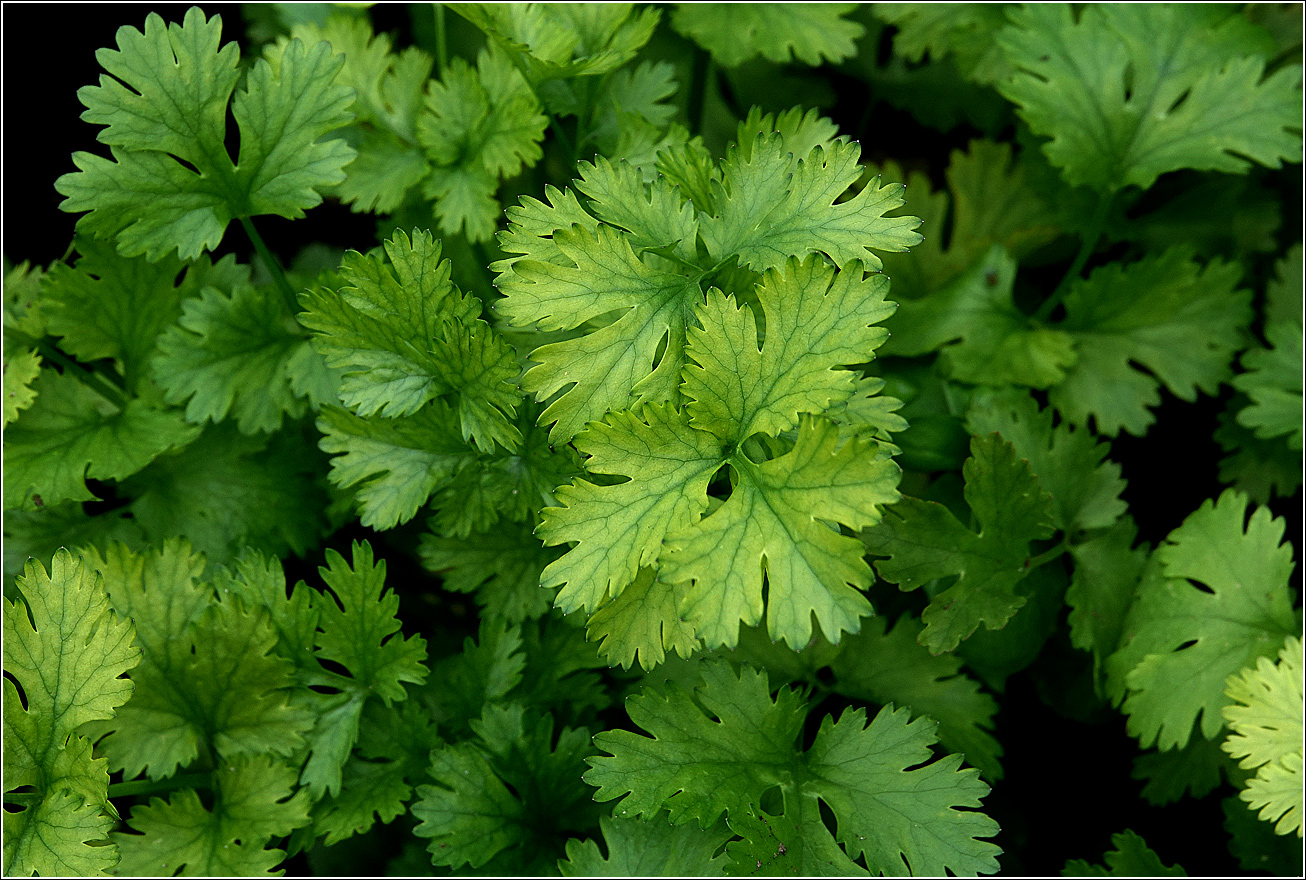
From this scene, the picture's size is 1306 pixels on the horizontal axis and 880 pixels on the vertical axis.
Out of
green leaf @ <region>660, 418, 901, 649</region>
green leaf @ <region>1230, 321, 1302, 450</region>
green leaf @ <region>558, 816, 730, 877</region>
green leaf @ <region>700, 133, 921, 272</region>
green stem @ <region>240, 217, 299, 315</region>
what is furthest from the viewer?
green leaf @ <region>1230, 321, 1302, 450</region>

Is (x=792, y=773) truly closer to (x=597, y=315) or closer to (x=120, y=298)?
(x=597, y=315)

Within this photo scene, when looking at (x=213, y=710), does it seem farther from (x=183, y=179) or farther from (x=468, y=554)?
(x=183, y=179)

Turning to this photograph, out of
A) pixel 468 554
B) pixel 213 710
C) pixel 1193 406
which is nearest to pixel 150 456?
pixel 213 710

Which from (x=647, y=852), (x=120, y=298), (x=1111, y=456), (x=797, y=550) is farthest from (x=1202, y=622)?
(x=120, y=298)

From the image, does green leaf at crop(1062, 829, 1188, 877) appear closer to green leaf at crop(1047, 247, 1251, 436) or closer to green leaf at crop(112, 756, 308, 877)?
green leaf at crop(1047, 247, 1251, 436)

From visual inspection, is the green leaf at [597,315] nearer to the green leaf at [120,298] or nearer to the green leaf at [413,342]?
the green leaf at [413,342]

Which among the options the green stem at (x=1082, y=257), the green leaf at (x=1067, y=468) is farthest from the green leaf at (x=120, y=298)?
the green stem at (x=1082, y=257)

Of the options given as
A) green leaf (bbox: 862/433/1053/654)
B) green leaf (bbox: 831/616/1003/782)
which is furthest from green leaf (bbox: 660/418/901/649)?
green leaf (bbox: 831/616/1003/782)

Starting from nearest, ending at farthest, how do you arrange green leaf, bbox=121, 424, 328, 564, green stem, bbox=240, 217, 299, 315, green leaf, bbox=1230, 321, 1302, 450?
1. green stem, bbox=240, 217, 299, 315
2. green leaf, bbox=121, 424, 328, 564
3. green leaf, bbox=1230, 321, 1302, 450
